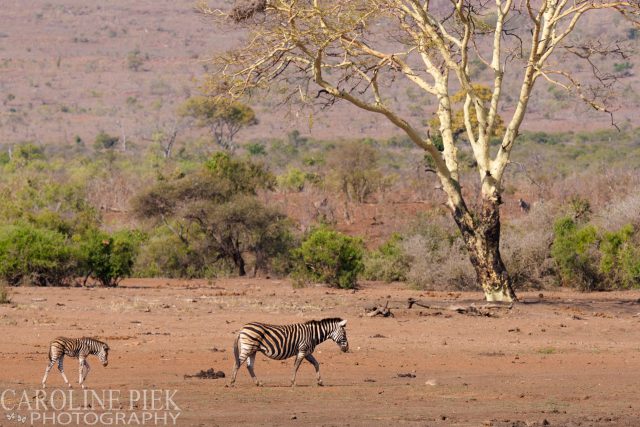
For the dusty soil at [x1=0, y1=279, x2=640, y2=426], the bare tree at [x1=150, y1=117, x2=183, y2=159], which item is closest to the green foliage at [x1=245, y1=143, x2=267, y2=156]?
the bare tree at [x1=150, y1=117, x2=183, y2=159]

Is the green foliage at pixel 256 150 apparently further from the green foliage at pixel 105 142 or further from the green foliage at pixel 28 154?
the green foliage at pixel 28 154

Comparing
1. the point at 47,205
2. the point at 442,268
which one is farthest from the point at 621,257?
the point at 47,205

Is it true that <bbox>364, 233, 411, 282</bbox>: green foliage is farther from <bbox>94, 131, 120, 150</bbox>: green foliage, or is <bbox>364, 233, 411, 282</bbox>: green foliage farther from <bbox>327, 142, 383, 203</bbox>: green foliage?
<bbox>94, 131, 120, 150</bbox>: green foliage

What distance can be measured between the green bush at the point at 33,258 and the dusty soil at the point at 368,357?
53.9 inches

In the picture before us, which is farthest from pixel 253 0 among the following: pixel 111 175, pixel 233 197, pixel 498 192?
pixel 111 175

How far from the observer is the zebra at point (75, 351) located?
1124 centimetres

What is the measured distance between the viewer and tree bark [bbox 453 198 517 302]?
20.6 metres

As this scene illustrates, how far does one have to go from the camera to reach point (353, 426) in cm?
1034

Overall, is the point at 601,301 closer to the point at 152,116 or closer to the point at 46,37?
the point at 152,116

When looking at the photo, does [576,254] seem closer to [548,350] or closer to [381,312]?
[381,312]

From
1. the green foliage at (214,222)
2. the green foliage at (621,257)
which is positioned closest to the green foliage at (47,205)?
the green foliage at (214,222)

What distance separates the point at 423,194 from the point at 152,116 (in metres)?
46.5

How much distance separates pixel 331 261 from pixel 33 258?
259 inches

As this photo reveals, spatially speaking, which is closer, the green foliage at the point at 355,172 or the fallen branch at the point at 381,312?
the fallen branch at the point at 381,312
